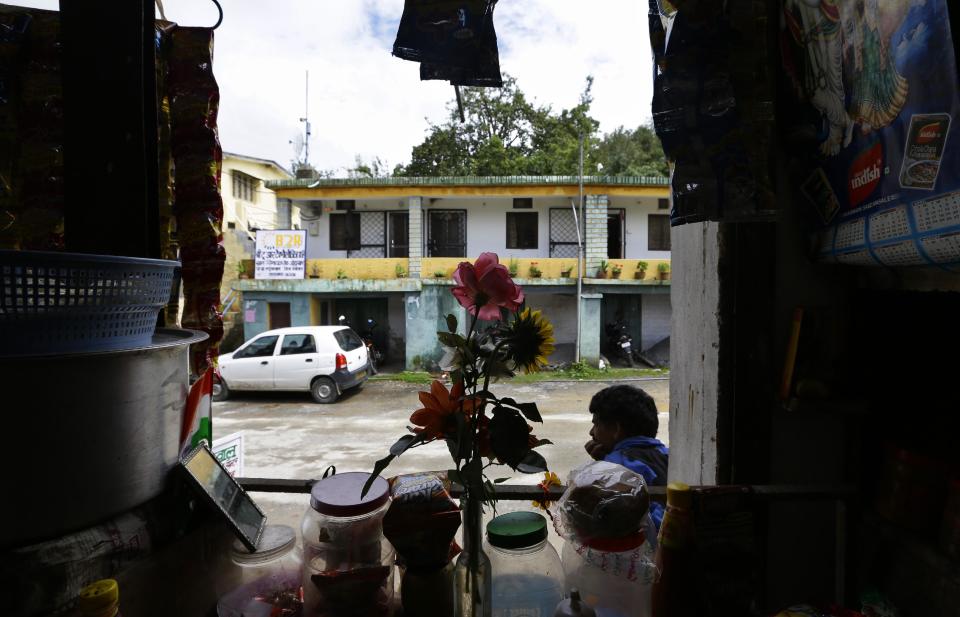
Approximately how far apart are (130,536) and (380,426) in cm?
667

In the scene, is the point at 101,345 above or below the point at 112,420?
above

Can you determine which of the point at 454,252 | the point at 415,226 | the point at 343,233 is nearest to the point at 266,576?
the point at 415,226

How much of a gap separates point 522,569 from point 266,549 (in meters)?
0.55

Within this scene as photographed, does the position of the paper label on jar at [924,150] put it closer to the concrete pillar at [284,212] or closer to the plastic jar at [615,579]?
the plastic jar at [615,579]

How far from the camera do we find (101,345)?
3.03 ft

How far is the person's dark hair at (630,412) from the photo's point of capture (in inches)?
86.4

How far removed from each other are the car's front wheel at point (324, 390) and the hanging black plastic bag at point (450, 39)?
7799 mm

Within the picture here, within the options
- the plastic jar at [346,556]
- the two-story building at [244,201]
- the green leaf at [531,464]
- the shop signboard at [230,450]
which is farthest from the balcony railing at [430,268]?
the green leaf at [531,464]

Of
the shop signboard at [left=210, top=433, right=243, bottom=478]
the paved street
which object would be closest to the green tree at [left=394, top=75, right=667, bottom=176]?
the paved street

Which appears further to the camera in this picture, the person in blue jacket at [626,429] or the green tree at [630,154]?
the green tree at [630,154]

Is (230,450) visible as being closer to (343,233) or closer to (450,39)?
(450,39)

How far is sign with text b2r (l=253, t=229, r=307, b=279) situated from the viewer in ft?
37.5

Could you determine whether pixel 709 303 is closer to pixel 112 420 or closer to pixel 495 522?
pixel 495 522

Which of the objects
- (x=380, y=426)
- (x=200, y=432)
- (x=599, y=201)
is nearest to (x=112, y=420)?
(x=200, y=432)
